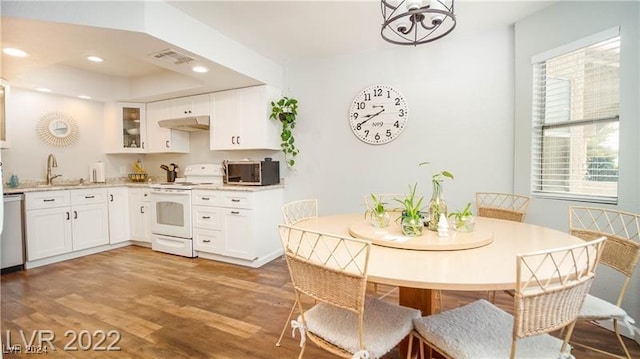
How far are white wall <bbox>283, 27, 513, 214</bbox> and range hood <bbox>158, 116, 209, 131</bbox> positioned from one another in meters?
1.19

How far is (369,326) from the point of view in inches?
51.0

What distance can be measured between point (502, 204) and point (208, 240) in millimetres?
3280

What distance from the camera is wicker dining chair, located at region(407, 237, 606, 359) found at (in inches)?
38.4

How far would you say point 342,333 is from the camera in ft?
4.04

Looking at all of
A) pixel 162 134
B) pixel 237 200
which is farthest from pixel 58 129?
pixel 237 200

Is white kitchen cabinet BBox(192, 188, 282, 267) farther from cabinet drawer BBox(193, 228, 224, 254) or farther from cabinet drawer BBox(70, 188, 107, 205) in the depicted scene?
cabinet drawer BBox(70, 188, 107, 205)

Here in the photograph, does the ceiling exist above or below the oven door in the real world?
above

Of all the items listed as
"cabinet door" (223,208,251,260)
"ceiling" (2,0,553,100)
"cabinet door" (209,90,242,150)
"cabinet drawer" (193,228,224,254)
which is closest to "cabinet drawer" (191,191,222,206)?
"cabinet door" (223,208,251,260)

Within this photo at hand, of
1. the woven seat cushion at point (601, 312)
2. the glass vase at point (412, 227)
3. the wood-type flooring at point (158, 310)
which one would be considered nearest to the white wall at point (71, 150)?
the wood-type flooring at point (158, 310)

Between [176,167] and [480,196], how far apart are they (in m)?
4.16

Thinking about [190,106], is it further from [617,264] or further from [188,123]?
[617,264]

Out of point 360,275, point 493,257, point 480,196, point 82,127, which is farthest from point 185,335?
point 82,127

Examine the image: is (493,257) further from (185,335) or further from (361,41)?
(361,41)

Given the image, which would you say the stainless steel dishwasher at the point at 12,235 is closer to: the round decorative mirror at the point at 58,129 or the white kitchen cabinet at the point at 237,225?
the round decorative mirror at the point at 58,129
